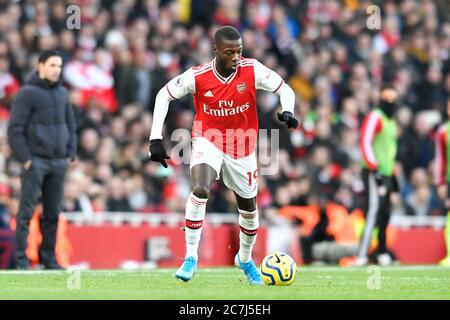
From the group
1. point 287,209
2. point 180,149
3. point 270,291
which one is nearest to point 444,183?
point 287,209

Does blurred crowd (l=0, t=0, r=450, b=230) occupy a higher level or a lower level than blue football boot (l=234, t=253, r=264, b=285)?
higher

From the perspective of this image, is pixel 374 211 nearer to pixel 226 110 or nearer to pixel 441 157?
pixel 441 157

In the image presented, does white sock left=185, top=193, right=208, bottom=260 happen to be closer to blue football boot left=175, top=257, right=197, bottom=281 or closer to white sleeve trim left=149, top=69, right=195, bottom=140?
blue football boot left=175, top=257, right=197, bottom=281

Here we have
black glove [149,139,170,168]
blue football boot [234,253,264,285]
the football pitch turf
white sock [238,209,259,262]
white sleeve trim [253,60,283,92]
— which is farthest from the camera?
white sock [238,209,259,262]

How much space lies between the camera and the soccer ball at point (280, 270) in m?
11.6

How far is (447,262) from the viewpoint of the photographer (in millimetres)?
17281

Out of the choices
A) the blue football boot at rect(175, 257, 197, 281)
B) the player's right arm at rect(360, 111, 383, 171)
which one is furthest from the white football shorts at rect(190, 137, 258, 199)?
the player's right arm at rect(360, 111, 383, 171)

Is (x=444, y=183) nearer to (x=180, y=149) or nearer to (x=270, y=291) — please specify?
(x=180, y=149)

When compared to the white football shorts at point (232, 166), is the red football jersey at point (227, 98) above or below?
above

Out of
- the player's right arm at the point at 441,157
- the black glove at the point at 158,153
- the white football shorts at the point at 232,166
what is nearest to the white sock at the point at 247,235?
the white football shorts at the point at 232,166

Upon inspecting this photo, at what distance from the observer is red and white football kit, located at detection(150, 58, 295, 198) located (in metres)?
11.7

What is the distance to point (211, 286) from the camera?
11.5m

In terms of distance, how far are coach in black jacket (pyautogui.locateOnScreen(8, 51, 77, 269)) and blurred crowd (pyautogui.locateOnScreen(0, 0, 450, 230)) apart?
81.4 inches

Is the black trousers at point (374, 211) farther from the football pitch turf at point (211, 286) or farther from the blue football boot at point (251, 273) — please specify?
the blue football boot at point (251, 273)
